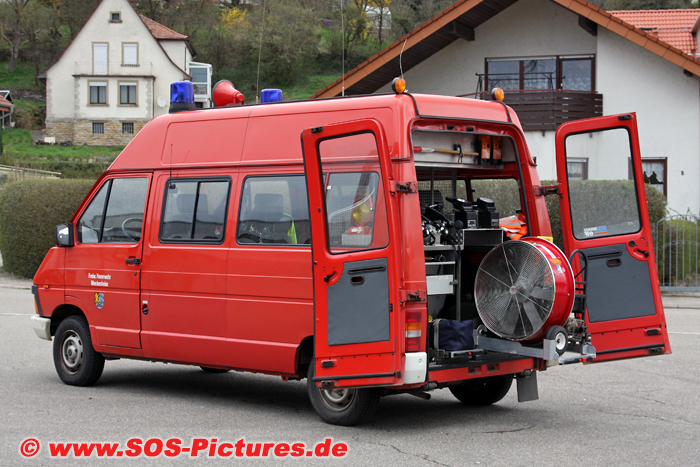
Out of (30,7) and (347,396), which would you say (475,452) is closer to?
(347,396)

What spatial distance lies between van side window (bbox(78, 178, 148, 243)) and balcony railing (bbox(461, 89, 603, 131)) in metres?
15.8

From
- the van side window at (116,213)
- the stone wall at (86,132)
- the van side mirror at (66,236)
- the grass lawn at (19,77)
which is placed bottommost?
the van side mirror at (66,236)

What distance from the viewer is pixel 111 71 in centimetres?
5819

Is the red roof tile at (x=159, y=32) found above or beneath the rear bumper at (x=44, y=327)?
above

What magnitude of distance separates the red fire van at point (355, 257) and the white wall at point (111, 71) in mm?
51383

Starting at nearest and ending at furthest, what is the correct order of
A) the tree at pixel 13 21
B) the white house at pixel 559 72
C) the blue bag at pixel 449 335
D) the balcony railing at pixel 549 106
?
the blue bag at pixel 449 335 < the white house at pixel 559 72 < the balcony railing at pixel 549 106 < the tree at pixel 13 21

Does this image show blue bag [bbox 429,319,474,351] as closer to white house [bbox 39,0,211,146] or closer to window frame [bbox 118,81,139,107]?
white house [bbox 39,0,211,146]

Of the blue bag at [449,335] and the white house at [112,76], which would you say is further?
the white house at [112,76]

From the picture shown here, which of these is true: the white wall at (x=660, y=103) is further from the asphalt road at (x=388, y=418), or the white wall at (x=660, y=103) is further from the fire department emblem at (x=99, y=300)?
the fire department emblem at (x=99, y=300)

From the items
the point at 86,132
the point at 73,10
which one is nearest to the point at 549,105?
the point at 86,132

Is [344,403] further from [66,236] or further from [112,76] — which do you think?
[112,76]

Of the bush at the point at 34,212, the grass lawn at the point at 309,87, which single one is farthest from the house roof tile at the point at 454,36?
the grass lawn at the point at 309,87

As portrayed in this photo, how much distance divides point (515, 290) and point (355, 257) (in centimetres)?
134

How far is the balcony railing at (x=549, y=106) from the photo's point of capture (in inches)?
895
